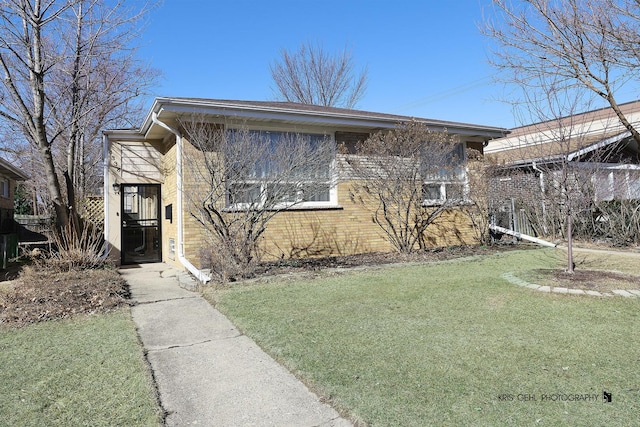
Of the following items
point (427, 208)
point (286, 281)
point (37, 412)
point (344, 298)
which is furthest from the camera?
point (427, 208)

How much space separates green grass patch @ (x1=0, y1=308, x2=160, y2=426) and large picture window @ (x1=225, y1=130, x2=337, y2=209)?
10.4 ft

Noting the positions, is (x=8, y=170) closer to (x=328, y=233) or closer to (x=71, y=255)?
(x=71, y=255)

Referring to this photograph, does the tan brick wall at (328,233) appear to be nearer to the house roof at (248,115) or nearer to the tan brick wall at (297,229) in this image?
the tan brick wall at (297,229)

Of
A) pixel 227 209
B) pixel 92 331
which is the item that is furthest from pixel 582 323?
pixel 227 209

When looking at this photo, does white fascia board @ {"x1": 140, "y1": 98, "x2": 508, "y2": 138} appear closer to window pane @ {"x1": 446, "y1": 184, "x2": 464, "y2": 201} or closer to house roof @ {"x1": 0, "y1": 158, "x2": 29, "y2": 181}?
window pane @ {"x1": 446, "y1": 184, "x2": 464, "y2": 201}

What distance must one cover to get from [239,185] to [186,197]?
4.62 feet

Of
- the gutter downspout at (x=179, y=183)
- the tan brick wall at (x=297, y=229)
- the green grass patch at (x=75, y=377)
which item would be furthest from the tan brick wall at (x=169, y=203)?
the green grass patch at (x=75, y=377)

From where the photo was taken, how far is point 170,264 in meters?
10.1

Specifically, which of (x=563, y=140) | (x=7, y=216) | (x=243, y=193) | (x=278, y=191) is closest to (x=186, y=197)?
(x=243, y=193)

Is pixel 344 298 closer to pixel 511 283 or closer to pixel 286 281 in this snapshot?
pixel 286 281

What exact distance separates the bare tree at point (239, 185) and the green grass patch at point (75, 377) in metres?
2.65

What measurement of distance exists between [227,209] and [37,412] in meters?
5.42

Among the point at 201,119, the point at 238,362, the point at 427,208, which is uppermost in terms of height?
the point at 201,119

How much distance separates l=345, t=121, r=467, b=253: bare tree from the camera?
30.1ft
